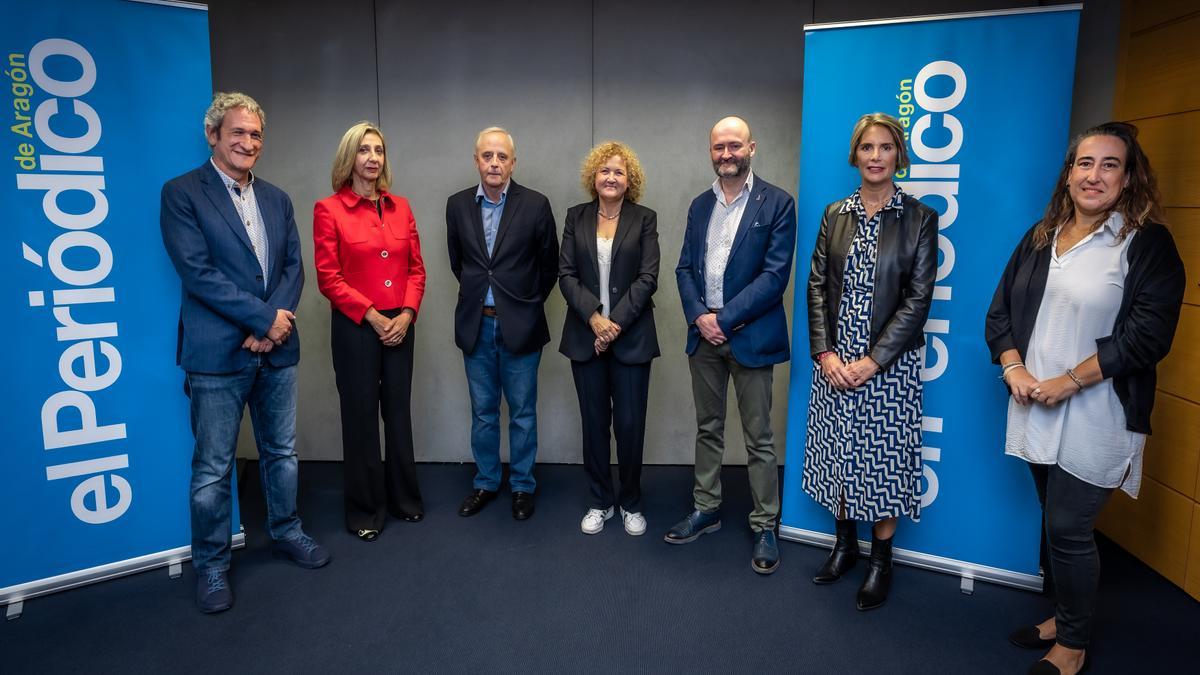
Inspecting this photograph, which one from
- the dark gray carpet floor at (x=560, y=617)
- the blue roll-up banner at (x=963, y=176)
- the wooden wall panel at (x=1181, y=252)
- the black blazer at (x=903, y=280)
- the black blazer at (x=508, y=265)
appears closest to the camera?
the dark gray carpet floor at (x=560, y=617)

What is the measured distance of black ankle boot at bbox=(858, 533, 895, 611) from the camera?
277cm

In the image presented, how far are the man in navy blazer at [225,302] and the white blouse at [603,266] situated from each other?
53.4 inches

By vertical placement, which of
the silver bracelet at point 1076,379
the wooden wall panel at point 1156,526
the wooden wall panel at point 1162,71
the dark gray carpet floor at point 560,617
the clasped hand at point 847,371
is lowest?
the dark gray carpet floor at point 560,617

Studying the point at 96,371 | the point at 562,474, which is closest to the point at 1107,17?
the point at 562,474

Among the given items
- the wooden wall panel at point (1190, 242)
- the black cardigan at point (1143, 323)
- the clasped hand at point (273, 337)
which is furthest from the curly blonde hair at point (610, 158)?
the wooden wall panel at point (1190, 242)

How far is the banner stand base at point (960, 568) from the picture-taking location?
2914mm

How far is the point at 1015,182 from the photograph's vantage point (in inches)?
110

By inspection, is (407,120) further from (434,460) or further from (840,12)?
(840,12)

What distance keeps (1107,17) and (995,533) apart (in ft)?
8.43

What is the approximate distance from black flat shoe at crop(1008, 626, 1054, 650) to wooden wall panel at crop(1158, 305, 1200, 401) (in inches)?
49.4

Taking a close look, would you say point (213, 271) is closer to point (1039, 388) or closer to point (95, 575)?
point (95, 575)

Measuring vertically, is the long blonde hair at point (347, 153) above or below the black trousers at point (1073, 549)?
above

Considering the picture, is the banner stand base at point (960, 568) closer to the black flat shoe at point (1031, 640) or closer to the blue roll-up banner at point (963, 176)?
the blue roll-up banner at point (963, 176)

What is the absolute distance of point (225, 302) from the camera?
8.81ft
